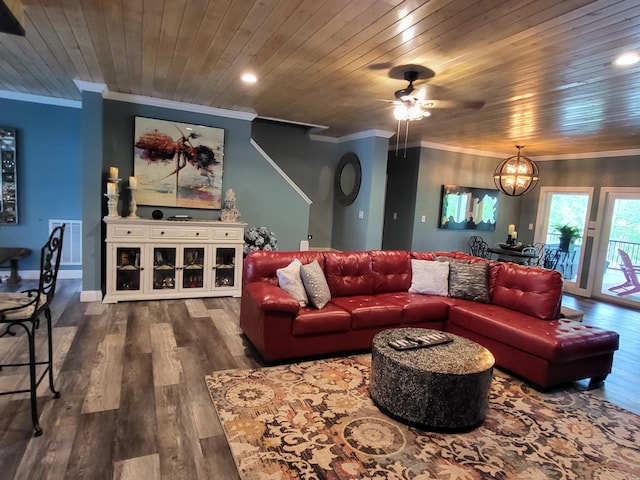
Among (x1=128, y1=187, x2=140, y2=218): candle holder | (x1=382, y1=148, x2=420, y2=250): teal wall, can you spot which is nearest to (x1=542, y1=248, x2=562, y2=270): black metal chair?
(x1=382, y1=148, x2=420, y2=250): teal wall

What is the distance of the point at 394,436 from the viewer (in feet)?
7.38

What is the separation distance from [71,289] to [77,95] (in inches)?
A: 99.9

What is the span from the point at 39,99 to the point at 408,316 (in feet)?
18.2

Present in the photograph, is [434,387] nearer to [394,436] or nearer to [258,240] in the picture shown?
[394,436]

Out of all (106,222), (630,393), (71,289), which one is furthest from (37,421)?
(630,393)

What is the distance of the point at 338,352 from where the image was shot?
3377 millimetres

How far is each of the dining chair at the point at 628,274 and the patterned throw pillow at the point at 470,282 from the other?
3.92 meters

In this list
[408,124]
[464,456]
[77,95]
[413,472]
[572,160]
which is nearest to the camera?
[413,472]

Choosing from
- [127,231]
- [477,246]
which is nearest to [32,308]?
[127,231]

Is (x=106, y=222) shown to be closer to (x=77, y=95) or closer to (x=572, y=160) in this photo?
(x=77, y=95)

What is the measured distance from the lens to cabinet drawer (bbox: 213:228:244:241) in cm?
487

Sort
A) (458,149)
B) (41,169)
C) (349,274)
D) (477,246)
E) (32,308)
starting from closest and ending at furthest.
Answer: (32,308) → (349,274) → (41,169) → (458,149) → (477,246)

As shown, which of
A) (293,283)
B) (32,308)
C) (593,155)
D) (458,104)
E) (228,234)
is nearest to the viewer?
(32,308)

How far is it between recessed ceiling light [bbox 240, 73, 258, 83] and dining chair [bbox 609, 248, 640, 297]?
6.42 metres
